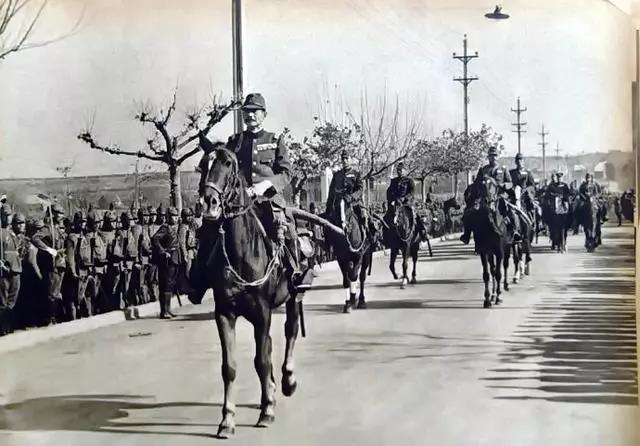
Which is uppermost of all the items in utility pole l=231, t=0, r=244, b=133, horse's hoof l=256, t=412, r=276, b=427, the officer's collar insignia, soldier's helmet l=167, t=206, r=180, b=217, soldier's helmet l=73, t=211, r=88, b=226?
utility pole l=231, t=0, r=244, b=133

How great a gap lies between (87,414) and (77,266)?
81 centimetres

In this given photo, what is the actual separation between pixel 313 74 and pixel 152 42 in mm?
775

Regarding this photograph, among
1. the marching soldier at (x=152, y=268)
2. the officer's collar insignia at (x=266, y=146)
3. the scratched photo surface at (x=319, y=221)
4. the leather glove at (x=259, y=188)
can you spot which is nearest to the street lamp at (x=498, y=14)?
the scratched photo surface at (x=319, y=221)

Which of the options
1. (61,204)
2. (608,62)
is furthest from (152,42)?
(608,62)

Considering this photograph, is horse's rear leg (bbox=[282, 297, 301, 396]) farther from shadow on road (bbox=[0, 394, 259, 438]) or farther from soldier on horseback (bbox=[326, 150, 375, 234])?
soldier on horseback (bbox=[326, 150, 375, 234])

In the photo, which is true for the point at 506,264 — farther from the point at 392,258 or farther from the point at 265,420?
the point at 265,420

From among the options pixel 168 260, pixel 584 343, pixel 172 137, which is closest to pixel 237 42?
pixel 172 137

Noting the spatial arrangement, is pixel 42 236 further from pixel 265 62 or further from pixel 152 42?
pixel 265 62

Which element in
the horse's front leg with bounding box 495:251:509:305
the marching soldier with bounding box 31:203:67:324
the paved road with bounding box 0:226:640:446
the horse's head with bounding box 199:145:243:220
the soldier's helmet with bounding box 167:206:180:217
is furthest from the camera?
the marching soldier with bounding box 31:203:67:324

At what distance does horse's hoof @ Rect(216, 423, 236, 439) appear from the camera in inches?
145

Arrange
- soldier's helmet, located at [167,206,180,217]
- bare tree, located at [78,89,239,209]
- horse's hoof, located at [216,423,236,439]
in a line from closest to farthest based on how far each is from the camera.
→ horse's hoof, located at [216,423,236,439]
bare tree, located at [78,89,239,209]
soldier's helmet, located at [167,206,180,217]

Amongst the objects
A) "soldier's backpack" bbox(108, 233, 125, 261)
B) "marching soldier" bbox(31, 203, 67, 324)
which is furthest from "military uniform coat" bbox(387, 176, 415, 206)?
"marching soldier" bbox(31, 203, 67, 324)

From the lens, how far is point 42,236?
428 cm

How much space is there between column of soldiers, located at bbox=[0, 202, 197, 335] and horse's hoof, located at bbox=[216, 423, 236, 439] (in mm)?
658
